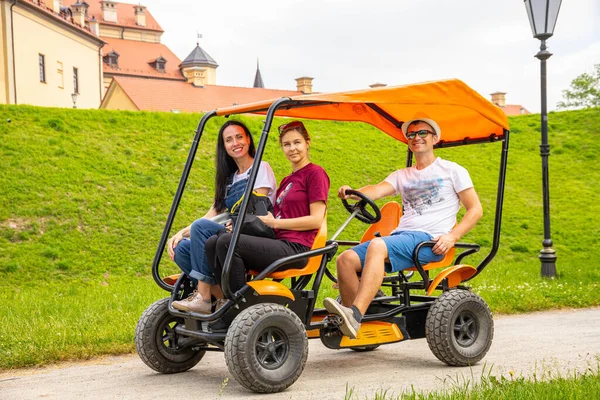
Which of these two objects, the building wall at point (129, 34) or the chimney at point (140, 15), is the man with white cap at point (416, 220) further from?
the chimney at point (140, 15)

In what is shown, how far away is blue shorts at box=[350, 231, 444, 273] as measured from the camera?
5746 millimetres

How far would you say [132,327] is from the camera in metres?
7.13

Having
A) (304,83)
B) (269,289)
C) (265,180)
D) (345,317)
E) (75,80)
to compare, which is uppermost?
(75,80)

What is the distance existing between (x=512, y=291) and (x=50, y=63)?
43202 millimetres

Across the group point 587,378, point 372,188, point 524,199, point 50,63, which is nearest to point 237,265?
point 372,188

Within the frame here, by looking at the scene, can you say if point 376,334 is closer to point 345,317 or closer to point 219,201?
point 345,317

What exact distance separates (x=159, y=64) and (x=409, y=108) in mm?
82941

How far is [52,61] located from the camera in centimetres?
4822

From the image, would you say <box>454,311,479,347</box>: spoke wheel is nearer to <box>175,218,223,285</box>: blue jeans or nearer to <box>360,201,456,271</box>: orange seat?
<box>360,201,456,271</box>: orange seat

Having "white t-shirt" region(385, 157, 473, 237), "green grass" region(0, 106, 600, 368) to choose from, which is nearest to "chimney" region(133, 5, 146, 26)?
"green grass" region(0, 106, 600, 368)

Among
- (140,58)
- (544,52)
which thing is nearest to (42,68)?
(544,52)

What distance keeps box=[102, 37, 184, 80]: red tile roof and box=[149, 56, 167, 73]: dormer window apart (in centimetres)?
38

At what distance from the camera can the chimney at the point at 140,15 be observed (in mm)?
97106

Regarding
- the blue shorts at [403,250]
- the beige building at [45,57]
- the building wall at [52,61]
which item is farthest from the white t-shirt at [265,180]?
the building wall at [52,61]
